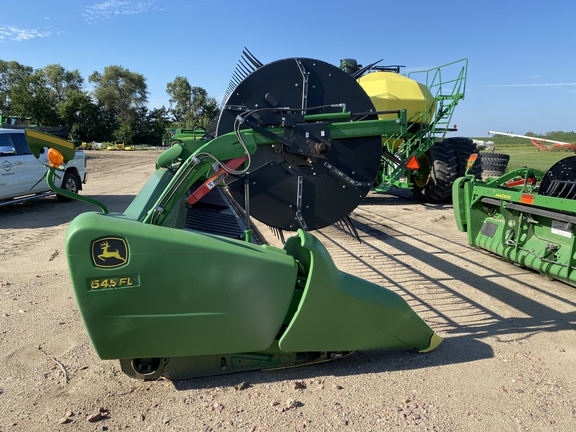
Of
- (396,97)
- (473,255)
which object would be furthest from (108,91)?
(473,255)

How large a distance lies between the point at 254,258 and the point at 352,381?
1062 mm

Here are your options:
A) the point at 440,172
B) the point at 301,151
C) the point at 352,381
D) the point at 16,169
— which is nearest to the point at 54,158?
the point at 301,151

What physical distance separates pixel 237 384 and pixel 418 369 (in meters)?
1.21

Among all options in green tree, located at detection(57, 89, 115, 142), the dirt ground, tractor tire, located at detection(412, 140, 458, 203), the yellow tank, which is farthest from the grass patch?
green tree, located at detection(57, 89, 115, 142)

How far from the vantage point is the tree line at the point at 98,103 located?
50.1m

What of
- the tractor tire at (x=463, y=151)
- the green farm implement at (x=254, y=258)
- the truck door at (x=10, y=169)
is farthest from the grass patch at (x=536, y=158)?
the truck door at (x=10, y=169)

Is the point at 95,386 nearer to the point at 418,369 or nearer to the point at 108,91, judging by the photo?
the point at 418,369

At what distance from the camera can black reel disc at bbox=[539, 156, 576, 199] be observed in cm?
461

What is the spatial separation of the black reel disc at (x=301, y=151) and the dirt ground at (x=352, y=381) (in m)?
1.11

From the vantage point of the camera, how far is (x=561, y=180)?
478 centimetres

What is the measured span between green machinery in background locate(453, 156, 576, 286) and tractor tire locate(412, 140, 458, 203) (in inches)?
145

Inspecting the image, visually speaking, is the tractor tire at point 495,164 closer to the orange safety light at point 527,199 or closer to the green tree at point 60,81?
the orange safety light at point 527,199

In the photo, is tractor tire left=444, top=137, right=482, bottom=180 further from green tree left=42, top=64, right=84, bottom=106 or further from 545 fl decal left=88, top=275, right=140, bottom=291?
green tree left=42, top=64, right=84, bottom=106

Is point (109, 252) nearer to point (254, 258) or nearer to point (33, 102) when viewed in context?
point (254, 258)
